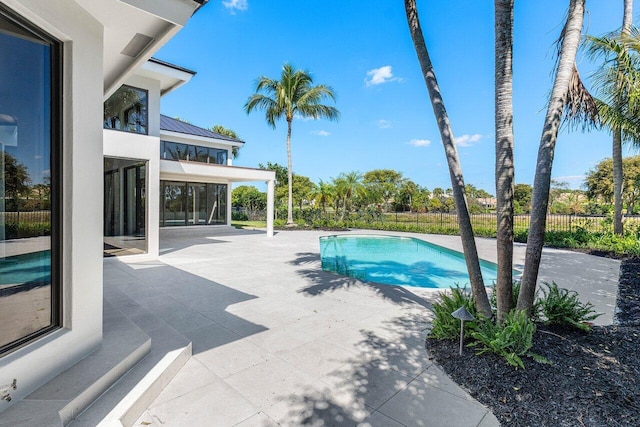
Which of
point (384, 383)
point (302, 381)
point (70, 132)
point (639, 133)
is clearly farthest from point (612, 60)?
point (70, 132)

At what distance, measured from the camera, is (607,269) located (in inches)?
365

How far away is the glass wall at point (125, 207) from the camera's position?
10.3m

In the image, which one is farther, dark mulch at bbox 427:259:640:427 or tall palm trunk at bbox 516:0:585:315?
tall palm trunk at bbox 516:0:585:315

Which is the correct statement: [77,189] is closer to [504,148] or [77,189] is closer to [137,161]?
[504,148]

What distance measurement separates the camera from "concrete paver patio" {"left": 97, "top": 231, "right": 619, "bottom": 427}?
2738mm

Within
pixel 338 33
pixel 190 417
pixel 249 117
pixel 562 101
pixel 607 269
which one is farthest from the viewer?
pixel 249 117

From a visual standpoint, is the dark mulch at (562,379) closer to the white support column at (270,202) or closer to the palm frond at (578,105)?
the palm frond at (578,105)

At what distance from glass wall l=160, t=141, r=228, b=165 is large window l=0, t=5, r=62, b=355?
45.4ft

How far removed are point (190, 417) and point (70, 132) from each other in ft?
9.52

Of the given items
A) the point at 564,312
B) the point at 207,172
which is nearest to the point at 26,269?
the point at 564,312

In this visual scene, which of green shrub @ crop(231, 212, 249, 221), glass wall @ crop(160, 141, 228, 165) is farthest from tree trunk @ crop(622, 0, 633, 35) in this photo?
green shrub @ crop(231, 212, 249, 221)

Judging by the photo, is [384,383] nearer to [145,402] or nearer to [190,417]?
[190,417]

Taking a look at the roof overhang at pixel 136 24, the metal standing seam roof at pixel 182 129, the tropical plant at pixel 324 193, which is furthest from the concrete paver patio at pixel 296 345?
the tropical plant at pixel 324 193

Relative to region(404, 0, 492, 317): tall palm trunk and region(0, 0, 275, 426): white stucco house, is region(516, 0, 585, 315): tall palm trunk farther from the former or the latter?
region(0, 0, 275, 426): white stucco house
